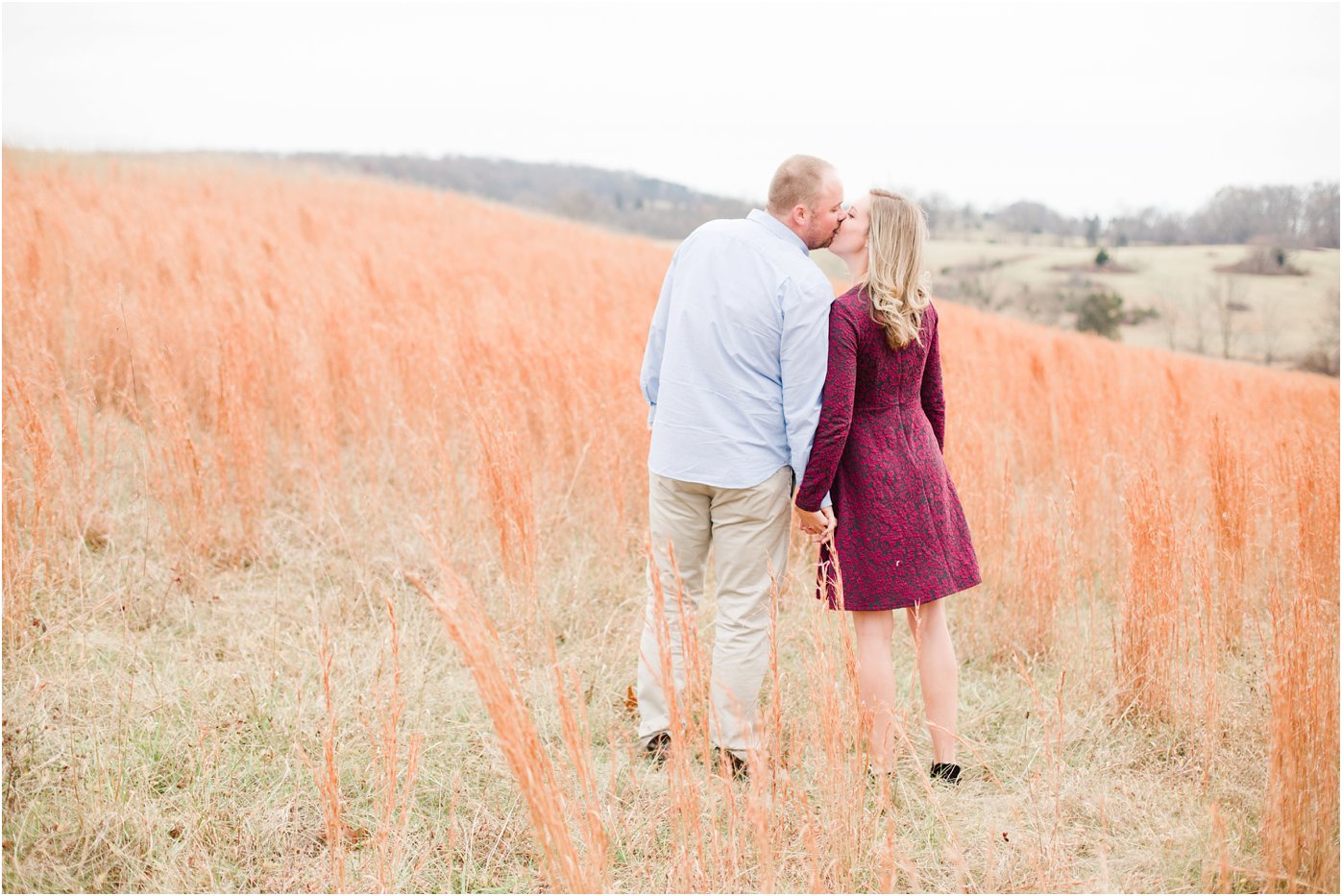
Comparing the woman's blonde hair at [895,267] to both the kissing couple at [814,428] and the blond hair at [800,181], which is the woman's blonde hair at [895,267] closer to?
the kissing couple at [814,428]

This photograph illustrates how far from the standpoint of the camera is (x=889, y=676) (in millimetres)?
2479

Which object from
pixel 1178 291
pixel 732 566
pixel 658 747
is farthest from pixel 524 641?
pixel 1178 291

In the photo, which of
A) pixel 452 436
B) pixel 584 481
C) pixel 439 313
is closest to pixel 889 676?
pixel 584 481

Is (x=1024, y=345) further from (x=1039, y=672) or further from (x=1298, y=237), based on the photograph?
(x=1039, y=672)

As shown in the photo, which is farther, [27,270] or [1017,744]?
[27,270]

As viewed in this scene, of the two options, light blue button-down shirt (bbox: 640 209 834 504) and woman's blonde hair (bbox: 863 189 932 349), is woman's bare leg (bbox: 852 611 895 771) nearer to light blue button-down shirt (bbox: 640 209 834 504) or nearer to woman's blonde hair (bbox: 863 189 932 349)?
light blue button-down shirt (bbox: 640 209 834 504)

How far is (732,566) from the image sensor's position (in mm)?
2498

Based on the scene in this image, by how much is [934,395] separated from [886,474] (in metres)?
0.44

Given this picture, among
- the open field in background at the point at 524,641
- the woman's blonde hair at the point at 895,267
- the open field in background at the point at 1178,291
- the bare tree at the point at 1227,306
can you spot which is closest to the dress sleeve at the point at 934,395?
the woman's blonde hair at the point at 895,267

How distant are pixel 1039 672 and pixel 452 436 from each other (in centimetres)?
347

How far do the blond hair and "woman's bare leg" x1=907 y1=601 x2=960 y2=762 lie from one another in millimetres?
1284

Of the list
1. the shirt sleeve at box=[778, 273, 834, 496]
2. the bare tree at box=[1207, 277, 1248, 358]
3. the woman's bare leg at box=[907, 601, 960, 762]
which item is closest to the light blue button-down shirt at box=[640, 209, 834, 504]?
the shirt sleeve at box=[778, 273, 834, 496]

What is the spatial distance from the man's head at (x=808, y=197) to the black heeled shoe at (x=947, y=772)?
165 cm

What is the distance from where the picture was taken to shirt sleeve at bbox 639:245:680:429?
261 cm
